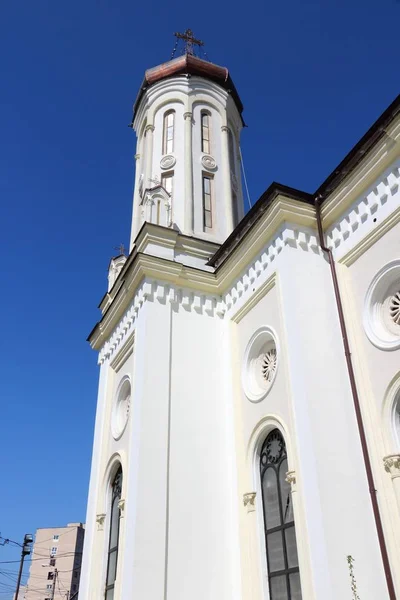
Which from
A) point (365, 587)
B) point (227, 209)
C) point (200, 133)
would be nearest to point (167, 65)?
point (200, 133)

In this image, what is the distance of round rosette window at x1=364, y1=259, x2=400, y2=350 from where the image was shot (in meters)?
10.0

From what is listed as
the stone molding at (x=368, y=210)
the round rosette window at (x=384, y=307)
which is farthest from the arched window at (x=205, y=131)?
the round rosette window at (x=384, y=307)

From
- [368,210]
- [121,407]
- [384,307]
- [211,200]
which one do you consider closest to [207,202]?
[211,200]

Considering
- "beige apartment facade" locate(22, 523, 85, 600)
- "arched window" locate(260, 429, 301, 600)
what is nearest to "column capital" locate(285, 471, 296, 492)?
"arched window" locate(260, 429, 301, 600)

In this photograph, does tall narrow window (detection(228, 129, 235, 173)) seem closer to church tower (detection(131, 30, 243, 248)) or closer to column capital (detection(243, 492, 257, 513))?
church tower (detection(131, 30, 243, 248))

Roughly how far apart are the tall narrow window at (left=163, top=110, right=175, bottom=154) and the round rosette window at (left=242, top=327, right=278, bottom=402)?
9.22 m

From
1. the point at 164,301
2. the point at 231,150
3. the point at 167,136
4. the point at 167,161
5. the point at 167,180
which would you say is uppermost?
the point at 231,150

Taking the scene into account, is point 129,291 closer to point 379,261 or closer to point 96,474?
point 96,474

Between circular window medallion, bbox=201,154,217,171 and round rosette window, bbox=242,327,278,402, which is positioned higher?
circular window medallion, bbox=201,154,217,171

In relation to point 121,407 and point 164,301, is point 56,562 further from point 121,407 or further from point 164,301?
point 164,301

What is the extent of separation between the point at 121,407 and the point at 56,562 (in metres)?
56.6

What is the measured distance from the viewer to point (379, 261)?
415 inches

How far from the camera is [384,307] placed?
410 inches

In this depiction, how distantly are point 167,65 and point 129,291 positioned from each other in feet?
36.6
